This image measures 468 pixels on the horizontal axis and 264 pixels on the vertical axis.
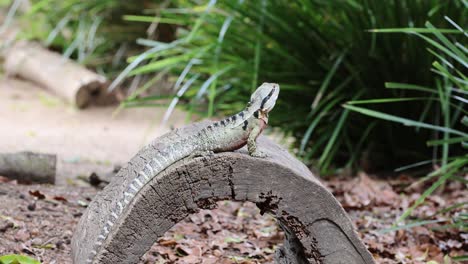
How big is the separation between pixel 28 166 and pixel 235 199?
208cm

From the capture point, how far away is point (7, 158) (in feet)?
14.1

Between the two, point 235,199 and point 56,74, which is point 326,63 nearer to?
point 235,199

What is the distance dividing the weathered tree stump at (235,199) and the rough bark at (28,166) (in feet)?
5.36

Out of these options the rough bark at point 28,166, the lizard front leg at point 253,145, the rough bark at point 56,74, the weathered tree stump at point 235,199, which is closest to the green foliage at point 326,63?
the rough bark at point 28,166

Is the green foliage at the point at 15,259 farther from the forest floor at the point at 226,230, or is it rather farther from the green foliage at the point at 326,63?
the green foliage at the point at 326,63

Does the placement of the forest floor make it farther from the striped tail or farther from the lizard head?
the lizard head

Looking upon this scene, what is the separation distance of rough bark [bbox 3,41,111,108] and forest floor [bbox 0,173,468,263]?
174 inches

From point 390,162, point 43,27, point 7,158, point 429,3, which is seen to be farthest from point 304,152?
point 43,27

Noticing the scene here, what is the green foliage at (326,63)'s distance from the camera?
488 cm

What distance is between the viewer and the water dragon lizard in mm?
2602

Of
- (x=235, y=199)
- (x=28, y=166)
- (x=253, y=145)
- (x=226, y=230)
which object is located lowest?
(x=226, y=230)

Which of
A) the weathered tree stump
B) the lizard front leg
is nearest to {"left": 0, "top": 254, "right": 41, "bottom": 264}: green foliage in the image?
the weathered tree stump

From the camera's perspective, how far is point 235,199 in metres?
2.67

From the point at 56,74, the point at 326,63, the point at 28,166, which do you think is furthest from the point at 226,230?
the point at 56,74
